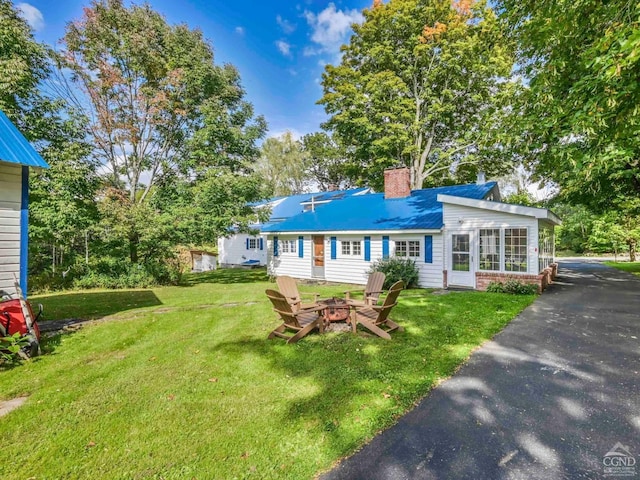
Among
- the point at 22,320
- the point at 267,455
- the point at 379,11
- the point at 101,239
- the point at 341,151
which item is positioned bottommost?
the point at 267,455

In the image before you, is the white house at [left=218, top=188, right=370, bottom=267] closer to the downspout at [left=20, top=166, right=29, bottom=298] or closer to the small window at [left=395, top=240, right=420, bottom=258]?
the small window at [left=395, top=240, right=420, bottom=258]

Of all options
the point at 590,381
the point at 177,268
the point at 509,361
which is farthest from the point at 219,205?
the point at 590,381

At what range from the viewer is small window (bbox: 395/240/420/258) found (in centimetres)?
1336

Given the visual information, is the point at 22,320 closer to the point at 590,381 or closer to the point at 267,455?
the point at 267,455

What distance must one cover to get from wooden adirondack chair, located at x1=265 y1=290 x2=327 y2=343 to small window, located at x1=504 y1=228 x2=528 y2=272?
8600mm

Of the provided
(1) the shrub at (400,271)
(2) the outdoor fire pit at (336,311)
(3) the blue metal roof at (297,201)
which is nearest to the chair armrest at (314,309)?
(2) the outdoor fire pit at (336,311)

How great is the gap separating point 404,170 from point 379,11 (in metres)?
11.0

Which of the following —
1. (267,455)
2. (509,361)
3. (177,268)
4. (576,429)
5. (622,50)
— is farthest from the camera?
(177,268)

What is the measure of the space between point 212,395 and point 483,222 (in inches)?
447

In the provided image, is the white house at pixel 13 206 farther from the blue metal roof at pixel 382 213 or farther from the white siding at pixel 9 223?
the blue metal roof at pixel 382 213

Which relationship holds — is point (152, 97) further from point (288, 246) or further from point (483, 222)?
point (483, 222)

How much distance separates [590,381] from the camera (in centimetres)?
407

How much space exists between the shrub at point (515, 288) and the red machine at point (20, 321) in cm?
1252

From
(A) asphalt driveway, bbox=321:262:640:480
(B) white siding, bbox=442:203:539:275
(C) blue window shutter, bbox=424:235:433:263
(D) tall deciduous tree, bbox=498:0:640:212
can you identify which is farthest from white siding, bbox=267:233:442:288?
(A) asphalt driveway, bbox=321:262:640:480
